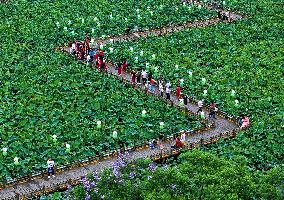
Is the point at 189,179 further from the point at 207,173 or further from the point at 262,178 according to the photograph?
the point at 262,178

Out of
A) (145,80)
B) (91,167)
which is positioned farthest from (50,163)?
(145,80)

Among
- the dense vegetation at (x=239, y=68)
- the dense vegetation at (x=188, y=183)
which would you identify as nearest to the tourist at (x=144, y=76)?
the dense vegetation at (x=239, y=68)

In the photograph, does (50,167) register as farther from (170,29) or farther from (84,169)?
(170,29)

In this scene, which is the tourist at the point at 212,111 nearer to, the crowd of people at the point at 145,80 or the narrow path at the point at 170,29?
the crowd of people at the point at 145,80

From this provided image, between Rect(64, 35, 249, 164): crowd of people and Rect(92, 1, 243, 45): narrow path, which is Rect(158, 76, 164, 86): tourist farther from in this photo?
Rect(92, 1, 243, 45): narrow path

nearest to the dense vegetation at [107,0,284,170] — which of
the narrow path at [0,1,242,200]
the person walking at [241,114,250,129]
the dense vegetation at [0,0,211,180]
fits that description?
the person walking at [241,114,250,129]
